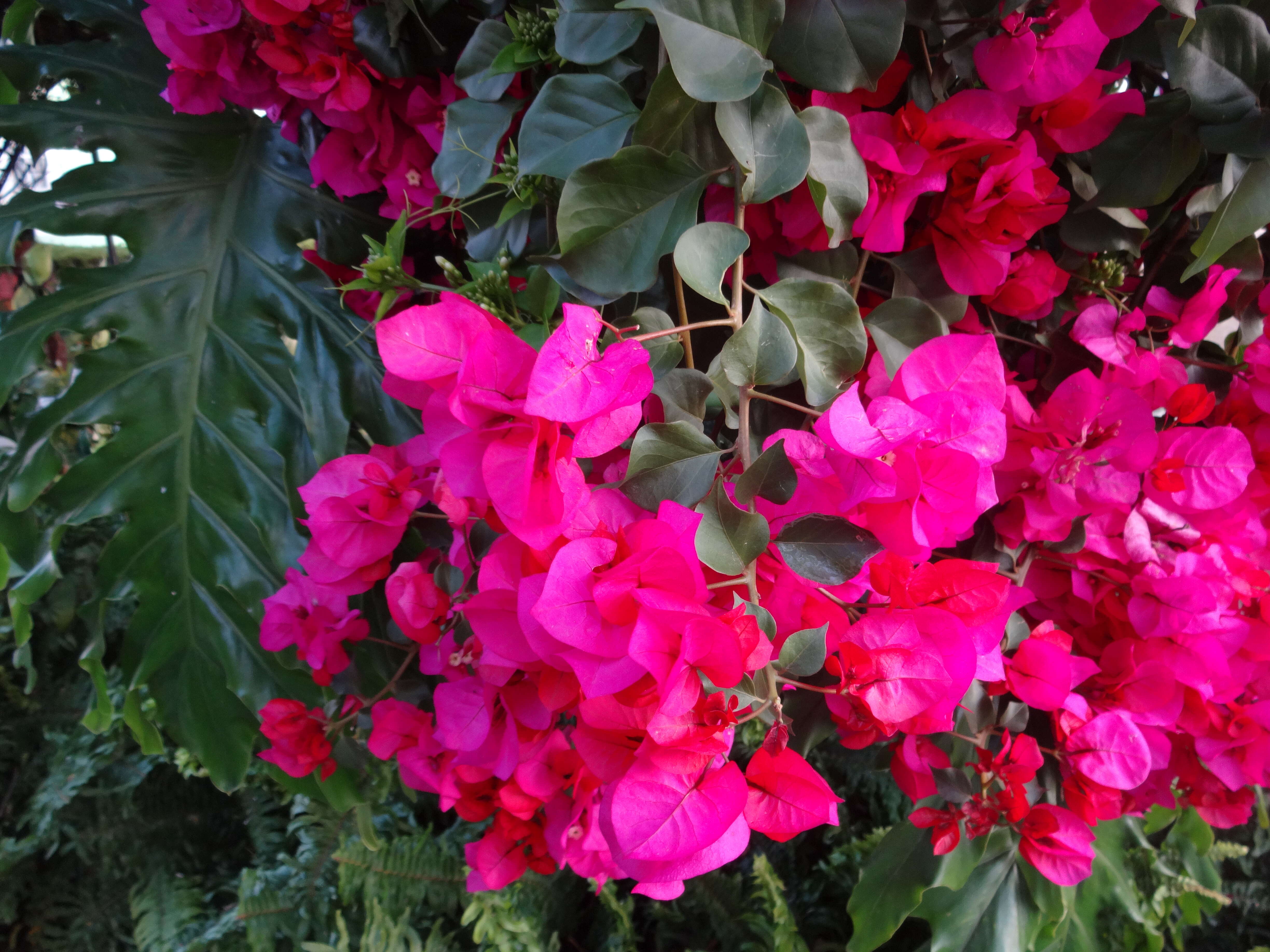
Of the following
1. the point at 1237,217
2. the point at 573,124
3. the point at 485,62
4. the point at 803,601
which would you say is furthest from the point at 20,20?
the point at 1237,217

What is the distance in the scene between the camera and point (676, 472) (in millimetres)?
308

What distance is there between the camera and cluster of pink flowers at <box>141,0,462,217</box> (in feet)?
1.62

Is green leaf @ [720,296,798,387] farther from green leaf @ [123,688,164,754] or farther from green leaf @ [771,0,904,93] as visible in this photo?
green leaf @ [123,688,164,754]

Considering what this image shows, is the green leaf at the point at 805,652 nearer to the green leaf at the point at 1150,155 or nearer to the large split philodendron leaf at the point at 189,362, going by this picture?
the green leaf at the point at 1150,155

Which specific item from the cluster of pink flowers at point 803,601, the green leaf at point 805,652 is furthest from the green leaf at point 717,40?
the green leaf at point 805,652

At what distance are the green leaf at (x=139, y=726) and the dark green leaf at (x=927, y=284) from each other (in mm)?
812

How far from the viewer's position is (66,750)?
4.24 ft

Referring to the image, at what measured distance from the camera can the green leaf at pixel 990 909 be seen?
2.15 ft

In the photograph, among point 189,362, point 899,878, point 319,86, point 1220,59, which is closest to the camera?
point 1220,59

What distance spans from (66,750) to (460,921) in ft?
2.59

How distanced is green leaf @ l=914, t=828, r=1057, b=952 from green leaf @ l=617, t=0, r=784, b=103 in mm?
666

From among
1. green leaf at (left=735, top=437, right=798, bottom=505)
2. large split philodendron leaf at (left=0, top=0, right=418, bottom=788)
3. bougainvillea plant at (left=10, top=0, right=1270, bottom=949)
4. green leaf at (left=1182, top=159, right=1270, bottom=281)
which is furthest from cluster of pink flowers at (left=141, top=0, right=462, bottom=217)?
green leaf at (left=1182, top=159, right=1270, bottom=281)

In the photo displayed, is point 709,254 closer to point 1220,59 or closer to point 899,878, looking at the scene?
point 1220,59

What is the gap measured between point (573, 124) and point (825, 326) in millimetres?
162
